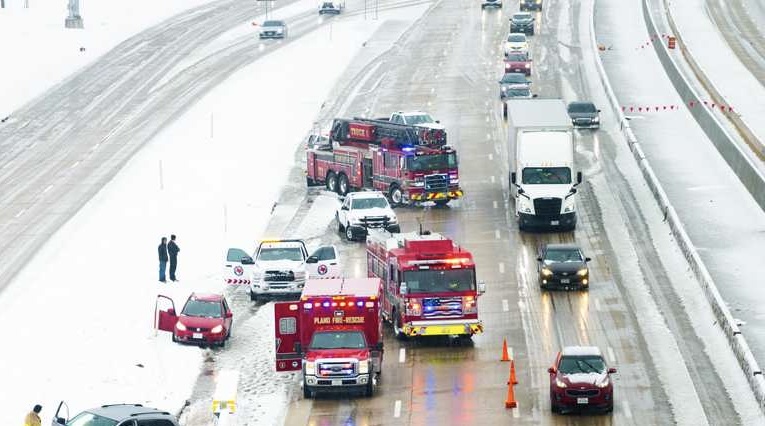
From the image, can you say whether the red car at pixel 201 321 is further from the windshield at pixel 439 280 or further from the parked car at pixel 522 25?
the parked car at pixel 522 25

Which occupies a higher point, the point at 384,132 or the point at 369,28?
the point at 384,132

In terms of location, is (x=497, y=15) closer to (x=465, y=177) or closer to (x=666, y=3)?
(x=666, y=3)

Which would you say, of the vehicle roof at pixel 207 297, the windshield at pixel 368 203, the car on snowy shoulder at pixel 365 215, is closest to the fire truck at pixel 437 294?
the vehicle roof at pixel 207 297

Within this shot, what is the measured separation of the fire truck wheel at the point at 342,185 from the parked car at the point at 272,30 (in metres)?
43.2

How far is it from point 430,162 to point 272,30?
4796 cm

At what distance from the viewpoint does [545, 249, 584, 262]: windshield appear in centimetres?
4834

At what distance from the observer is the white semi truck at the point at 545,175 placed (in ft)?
183

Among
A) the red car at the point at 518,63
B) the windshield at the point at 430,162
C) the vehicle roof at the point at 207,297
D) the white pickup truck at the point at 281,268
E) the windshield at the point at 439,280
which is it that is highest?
the windshield at the point at 439,280

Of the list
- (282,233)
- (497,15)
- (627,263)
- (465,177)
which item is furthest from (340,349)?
(497,15)

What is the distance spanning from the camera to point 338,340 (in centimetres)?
3784

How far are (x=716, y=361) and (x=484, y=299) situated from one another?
896cm

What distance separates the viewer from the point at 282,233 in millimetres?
58656

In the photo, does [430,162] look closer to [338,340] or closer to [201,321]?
[201,321]

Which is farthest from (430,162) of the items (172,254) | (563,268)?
A: (563,268)
